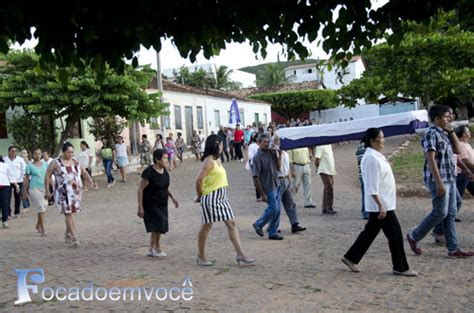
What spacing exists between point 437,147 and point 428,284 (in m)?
1.73

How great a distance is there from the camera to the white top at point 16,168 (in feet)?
39.6

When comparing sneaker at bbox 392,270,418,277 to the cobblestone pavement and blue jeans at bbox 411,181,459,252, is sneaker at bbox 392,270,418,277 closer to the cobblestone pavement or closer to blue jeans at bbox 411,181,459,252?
the cobblestone pavement

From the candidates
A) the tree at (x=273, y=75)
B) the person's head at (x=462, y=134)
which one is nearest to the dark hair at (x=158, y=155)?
the person's head at (x=462, y=134)

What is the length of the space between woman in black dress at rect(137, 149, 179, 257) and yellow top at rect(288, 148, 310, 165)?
4431 millimetres

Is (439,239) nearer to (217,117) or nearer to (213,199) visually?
(213,199)

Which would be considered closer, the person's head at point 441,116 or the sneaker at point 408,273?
the sneaker at point 408,273

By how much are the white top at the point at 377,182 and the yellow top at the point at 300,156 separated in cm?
529

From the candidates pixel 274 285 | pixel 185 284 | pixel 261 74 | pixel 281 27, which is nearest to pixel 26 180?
pixel 185 284

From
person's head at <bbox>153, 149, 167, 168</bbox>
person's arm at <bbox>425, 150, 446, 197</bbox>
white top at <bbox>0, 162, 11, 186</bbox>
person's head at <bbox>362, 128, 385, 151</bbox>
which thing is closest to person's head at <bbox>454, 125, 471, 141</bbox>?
person's arm at <bbox>425, 150, 446, 197</bbox>

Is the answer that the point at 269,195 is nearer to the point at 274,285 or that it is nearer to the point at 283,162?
the point at 283,162

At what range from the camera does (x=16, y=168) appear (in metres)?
12.3

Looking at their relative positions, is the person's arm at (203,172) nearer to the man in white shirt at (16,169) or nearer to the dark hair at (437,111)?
the dark hair at (437,111)

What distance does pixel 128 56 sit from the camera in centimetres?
415

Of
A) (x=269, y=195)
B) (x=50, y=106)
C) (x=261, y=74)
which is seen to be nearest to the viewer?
(x=269, y=195)
